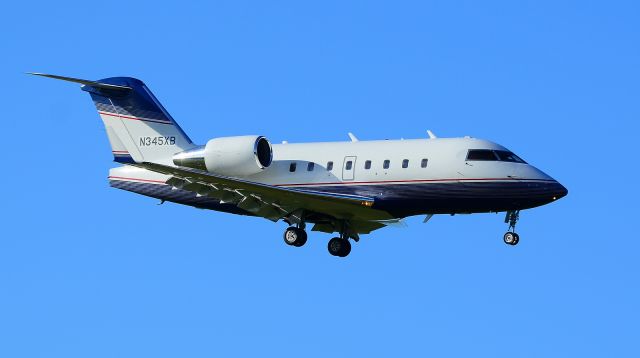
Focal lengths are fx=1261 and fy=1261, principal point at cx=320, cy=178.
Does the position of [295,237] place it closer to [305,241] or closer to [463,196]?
[305,241]

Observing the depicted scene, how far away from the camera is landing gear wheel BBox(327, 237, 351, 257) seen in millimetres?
37469

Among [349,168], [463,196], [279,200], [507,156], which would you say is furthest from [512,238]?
[279,200]

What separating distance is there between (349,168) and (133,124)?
7447mm

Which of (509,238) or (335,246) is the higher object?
(509,238)

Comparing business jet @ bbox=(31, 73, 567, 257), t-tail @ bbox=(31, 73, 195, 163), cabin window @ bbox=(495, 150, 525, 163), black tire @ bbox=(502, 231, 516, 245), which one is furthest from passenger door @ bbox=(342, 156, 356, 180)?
t-tail @ bbox=(31, 73, 195, 163)

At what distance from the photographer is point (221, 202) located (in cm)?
3653

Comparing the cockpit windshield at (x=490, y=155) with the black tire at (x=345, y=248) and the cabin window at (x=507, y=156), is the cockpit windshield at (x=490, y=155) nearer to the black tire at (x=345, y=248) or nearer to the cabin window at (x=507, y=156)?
the cabin window at (x=507, y=156)

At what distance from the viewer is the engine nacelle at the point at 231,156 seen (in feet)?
119

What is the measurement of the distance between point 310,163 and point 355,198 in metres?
2.20

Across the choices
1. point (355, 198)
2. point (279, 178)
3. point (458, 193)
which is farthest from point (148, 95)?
point (458, 193)

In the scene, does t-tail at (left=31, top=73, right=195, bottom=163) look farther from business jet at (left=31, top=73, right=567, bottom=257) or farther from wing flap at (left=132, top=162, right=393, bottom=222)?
wing flap at (left=132, top=162, right=393, bottom=222)

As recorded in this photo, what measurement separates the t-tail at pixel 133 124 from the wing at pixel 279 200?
2.96 m

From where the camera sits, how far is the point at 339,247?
37.4 meters

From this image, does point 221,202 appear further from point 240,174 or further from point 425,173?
point 425,173
